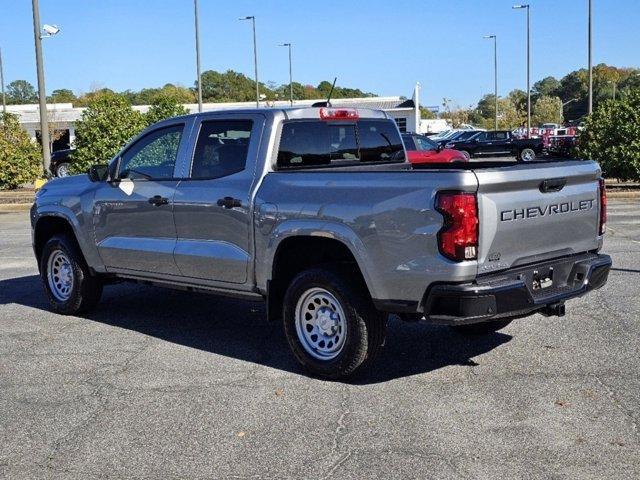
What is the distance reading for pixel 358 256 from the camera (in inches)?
217

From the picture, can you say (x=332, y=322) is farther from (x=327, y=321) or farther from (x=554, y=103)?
(x=554, y=103)

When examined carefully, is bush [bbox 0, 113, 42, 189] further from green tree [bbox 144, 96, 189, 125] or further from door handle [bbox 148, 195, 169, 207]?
door handle [bbox 148, 195, 169, 207]

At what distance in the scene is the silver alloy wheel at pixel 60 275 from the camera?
8.23m

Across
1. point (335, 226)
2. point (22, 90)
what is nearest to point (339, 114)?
point (335, 226)

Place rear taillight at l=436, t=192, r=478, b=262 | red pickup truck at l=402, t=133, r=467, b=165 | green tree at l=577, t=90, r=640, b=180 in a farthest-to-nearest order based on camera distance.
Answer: red pickup truck at l=402, t=133, r=467, b=165 < green tree at l=577, t=90, r=640, b=180 < rear taillight at l=436, t=192, r=478, b=262

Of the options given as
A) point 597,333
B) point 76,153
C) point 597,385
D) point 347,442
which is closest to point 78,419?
point 347,442

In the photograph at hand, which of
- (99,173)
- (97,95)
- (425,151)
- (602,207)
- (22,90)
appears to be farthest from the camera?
(22,90)

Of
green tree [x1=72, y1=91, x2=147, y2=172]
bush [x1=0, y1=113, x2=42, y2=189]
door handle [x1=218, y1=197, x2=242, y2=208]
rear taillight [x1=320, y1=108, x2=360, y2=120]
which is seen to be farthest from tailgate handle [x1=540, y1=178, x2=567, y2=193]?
bush [x1=0, y1=113, x2=42, y2=189]

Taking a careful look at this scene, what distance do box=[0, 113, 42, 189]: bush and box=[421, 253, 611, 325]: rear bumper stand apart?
2005 centimetres

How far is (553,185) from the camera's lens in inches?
218

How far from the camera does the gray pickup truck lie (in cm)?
512

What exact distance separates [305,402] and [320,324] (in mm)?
701

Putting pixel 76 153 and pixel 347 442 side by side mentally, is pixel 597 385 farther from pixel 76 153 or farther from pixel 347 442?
pixel 76 153

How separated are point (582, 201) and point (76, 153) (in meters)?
18.0
